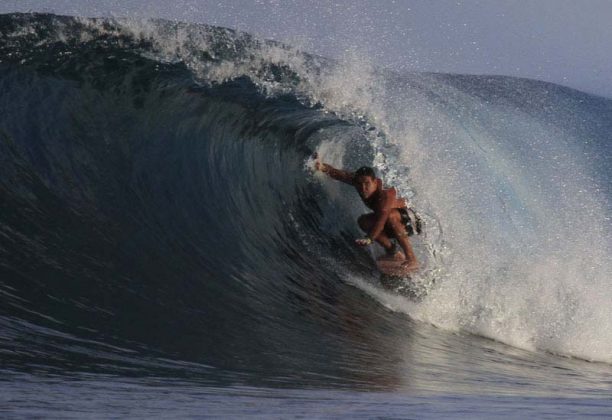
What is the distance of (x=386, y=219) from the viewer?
7.67 meters

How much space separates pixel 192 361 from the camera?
14.6ft

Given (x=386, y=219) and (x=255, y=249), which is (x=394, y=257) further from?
(x=255, y=249)

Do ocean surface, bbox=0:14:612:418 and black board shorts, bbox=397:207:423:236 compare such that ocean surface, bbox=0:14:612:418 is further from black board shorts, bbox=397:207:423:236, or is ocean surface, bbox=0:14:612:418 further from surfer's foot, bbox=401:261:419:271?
black board shorts, bbox=397:207:423:236

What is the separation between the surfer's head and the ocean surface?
880 millimetres

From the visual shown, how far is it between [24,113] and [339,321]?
3635 mm

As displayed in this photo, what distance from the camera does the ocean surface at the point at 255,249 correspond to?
422 cm

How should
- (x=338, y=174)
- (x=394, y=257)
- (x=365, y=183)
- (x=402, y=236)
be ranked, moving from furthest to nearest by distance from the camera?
(x=338, y=174), (x=394, y=257), (x=402, y=236), (x=365, y=183)

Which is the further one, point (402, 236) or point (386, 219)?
point (402, 236)

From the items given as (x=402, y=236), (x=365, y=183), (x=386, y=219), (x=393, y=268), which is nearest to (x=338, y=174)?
(x=365, y=183)

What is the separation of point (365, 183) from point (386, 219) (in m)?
0.35

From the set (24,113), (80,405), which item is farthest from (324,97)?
(80,405)

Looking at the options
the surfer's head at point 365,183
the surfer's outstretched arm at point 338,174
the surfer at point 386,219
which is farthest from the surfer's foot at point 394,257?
the surfer's outstretched arm at point 338,174

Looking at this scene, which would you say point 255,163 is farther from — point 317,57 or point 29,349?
point 29,349

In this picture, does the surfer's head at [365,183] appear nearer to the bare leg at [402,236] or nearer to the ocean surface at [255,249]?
the bare leg at [402,236]
